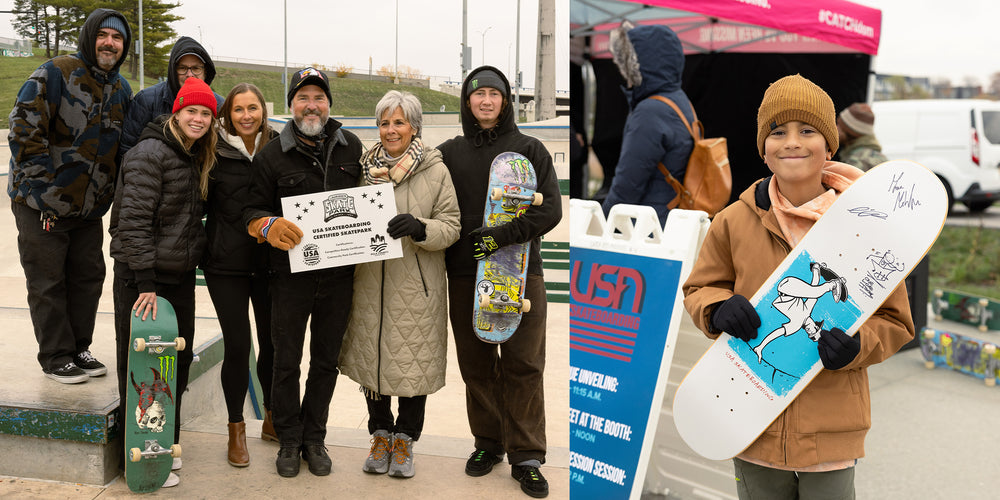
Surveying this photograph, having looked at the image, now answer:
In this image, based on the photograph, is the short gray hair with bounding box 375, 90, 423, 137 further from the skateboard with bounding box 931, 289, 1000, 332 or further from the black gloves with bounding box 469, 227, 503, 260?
the skateboard with bounding box 931, 289, 1000, 332

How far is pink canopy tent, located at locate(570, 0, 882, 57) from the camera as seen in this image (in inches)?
180

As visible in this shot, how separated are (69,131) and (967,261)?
8.17 meters

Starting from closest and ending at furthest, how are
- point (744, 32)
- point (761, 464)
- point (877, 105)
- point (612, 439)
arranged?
1. point (761, 464)
2. point (612, 439)
3. point (744, 32)
4. point (877, 105)

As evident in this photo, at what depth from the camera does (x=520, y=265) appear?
2479mm

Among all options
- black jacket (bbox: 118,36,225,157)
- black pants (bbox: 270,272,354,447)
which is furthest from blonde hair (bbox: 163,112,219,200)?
black pants (bbox: 270,272,354,447)

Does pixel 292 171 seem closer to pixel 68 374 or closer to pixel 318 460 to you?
pixel 318 460

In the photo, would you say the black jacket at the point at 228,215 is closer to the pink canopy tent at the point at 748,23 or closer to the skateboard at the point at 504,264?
the skateboard at the point at 504,264

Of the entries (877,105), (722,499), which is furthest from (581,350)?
(877,105)

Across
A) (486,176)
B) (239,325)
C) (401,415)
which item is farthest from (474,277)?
(239,325)

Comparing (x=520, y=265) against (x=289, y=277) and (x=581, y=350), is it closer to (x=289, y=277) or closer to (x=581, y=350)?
(x=581, y=350)

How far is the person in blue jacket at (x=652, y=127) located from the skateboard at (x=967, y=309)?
327 centimetres

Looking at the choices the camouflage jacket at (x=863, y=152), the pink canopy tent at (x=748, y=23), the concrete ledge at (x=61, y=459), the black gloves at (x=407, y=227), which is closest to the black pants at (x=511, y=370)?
the black gloves at (x=407, y=227)

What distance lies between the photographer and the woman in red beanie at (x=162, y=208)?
2422 millimetres

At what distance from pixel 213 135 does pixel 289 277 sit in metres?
0.56
